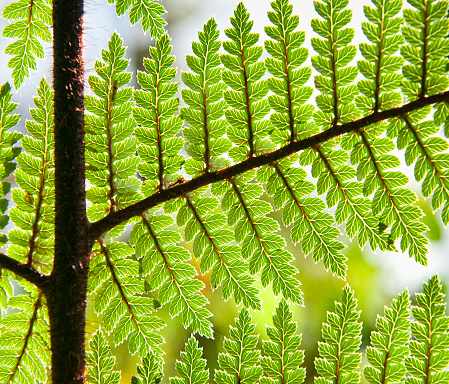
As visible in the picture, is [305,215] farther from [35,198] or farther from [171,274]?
[35,198]

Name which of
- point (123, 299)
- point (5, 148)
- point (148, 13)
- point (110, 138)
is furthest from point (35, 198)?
point (148, 13)

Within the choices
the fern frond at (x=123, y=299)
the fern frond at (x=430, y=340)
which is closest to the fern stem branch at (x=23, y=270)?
the fern frond at (x=123, y=299)

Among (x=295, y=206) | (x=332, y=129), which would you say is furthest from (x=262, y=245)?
A: (x=332, y=129)

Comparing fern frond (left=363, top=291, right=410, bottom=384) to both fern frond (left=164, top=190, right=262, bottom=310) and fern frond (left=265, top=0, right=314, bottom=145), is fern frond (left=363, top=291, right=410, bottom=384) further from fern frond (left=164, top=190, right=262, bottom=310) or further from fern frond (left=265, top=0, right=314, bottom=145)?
fern frond (left=265, top=0, right=314, bottom=145)

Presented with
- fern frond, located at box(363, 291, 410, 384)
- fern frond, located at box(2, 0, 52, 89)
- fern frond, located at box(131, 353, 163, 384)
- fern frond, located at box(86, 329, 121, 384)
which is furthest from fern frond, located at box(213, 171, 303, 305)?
fern frond, located at box(2, 0, 52, 89)

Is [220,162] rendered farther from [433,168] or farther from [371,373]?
[371,373]

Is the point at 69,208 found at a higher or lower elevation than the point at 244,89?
lower

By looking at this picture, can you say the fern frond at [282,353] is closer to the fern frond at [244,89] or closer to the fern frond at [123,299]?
the fern frond at [123,299]
